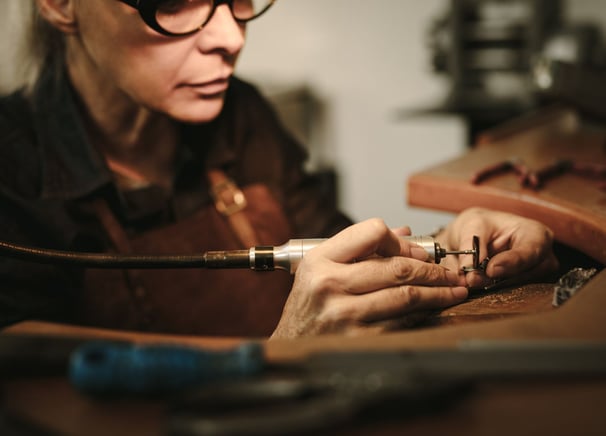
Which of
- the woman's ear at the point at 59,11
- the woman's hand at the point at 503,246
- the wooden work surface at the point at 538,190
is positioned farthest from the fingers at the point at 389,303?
the woman's ear at the point at 59,11

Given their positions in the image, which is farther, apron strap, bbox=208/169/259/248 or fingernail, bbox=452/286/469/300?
apron strap, bbox=208/169/259/248

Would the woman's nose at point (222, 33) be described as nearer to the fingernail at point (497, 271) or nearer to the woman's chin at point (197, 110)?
the woman's chin at point (197, 110)

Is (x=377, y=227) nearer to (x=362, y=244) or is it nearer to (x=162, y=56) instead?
(x=362, y=244)

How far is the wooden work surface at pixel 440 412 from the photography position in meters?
0.52

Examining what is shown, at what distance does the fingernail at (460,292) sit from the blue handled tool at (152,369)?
437 mm

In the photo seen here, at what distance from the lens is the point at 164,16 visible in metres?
1.13

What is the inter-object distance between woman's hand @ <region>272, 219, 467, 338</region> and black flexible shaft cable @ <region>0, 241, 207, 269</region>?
0.17 meters

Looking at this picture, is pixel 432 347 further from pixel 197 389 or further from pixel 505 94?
pixel 505 94

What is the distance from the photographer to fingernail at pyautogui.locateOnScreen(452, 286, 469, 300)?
913 millimetres

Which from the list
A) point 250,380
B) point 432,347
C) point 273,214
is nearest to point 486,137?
point 273,214

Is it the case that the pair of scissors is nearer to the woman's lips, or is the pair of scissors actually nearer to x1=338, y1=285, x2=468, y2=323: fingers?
x1=338, y1=285, x2=468, y2=323: fingers

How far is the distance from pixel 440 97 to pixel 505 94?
379mm

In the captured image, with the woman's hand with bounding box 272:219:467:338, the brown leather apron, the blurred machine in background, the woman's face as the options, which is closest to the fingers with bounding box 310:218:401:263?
the woman's hand with bounding box 272:219:467:338

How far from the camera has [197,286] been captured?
4.64 ft
